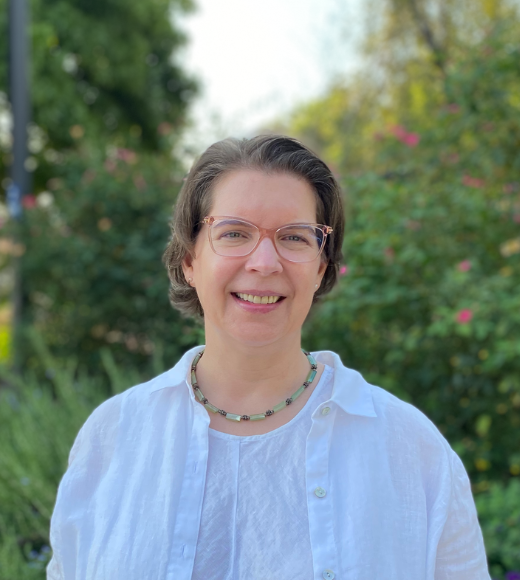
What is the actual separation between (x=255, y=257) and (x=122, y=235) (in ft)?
12.9

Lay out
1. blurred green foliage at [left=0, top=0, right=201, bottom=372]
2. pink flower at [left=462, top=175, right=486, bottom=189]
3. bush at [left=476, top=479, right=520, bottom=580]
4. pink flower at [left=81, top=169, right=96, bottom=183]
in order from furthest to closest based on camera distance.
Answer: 1. pink flower at [left=81, top=169, right=96, bottom=183]
2. blurred green foliage at [left=0, top=0, right=201, bottom=372]
3. pink flower at [left=462, top=175, right=486, bottom=189]
4. bush at [left=476, top=479, right=520, bottom=580]

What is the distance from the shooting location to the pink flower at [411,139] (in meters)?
4.84

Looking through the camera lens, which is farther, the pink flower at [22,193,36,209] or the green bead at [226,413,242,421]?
the pink flower at [22,193,36,209]

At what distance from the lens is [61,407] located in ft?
11.6

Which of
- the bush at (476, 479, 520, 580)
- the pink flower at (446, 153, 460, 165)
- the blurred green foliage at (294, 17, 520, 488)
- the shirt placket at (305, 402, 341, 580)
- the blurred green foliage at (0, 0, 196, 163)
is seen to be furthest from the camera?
the blurred green foliage at (0, 0, 196, 163)

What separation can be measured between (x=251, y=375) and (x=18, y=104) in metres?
4.99

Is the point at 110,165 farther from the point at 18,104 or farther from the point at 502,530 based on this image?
the point at 502,530

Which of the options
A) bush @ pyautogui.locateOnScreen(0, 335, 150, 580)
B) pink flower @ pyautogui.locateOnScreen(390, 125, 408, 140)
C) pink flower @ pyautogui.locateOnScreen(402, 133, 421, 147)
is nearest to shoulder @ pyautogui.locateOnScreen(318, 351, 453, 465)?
bush @ pyautogui.locateOnScreen(0, 335, 150, 580)

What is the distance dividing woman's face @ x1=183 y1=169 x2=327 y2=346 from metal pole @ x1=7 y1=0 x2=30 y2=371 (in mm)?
4488

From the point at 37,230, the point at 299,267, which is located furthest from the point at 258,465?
the point at 37,230

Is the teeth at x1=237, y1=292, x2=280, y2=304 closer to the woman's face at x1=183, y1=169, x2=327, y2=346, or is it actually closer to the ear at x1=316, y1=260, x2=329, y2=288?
the woman's face at x1=183, y1=169, x2=327, y2=346

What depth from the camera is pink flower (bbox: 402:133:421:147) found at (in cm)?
484

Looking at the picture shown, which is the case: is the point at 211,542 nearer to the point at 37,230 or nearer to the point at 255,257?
the point at 255,257

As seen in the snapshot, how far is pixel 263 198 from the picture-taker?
1.37 metres
